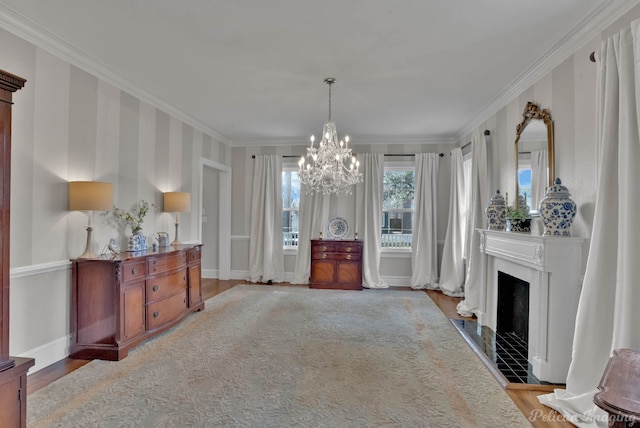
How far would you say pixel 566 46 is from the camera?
259cm

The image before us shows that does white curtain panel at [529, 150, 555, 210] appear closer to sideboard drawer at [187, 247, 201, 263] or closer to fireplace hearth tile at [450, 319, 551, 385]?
fireplace hearth tile at [450, 319, 551, 385]

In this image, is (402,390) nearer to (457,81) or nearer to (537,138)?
(537,138)

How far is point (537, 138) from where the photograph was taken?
3043 millimetres

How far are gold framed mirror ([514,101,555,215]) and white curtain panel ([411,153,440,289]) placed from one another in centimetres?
231

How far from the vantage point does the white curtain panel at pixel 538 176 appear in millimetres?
2926

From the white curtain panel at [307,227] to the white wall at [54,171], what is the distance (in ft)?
9.59

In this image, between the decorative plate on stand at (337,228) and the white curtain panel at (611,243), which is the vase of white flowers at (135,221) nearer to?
the decorative plate on stand at (337,228)

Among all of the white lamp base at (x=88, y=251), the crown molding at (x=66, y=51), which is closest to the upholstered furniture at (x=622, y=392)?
the white lamp base at (x=88, y=251)

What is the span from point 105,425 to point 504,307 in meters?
3.69

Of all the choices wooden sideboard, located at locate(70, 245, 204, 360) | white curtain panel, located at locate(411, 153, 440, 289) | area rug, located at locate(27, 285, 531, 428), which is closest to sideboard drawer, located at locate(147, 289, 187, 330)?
wooden sideboard, located at locate(70, 245, 204, 360)

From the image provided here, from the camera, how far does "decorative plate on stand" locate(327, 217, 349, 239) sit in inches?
235

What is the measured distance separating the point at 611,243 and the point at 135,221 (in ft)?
13.9

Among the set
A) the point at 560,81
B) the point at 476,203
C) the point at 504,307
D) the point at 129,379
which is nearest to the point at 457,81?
the point at 560,81

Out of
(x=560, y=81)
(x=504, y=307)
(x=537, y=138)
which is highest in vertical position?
(x=560, y=81)
